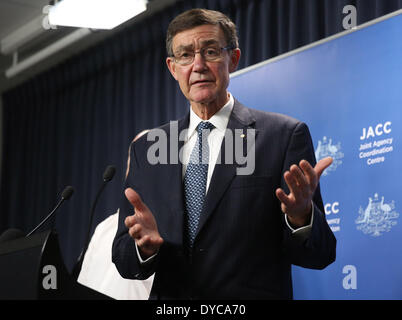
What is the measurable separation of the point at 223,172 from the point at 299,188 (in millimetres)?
353

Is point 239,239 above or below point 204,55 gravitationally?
below

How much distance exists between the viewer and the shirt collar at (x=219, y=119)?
6.44ft

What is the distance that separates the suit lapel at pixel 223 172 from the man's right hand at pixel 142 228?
0.57ft

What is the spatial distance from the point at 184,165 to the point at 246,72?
1591 millimetres

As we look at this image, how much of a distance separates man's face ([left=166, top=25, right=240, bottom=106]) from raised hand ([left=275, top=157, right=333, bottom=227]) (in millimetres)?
520

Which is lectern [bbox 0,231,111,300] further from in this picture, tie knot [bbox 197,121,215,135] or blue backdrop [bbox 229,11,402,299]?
blue backdrop [bbox 229,11,402,299]

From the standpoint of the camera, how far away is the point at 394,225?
2.42 metres

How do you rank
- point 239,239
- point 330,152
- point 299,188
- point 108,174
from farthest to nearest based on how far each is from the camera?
point 330,152
point 108,174
point 239,239
point 299,188

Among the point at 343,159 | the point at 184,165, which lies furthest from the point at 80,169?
the point at 184,165

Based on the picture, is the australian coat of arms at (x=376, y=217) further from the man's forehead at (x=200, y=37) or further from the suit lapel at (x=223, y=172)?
the man's forehead at (x=200, y=37)

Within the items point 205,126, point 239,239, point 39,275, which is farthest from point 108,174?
point 39,275

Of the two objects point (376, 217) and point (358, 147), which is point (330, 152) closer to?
point (358, 147)

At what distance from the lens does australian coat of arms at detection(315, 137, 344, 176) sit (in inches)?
107

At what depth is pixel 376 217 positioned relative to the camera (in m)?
2.50
